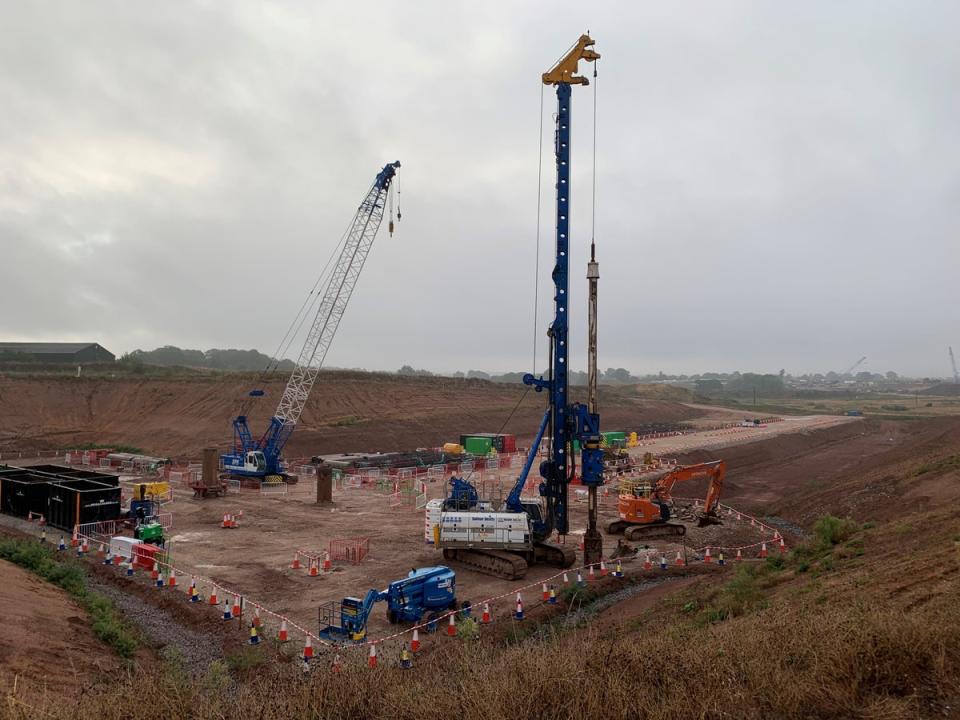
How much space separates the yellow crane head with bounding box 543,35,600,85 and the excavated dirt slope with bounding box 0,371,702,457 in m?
32.8

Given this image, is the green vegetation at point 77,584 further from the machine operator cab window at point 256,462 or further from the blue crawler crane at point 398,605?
the machine operator cab window at point 256,462

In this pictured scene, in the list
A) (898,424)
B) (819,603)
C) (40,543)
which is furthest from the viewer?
(898,424)

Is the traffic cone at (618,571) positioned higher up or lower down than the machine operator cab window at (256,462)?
lower down

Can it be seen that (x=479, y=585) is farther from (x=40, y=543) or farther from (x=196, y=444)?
(x=196, y=444)

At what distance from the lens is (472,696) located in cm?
651

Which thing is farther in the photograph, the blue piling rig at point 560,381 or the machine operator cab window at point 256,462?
the machine operator cab window at point 256,462

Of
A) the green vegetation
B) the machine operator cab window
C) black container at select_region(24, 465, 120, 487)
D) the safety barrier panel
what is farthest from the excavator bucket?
the machine operator cab window

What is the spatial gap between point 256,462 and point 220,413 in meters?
27.6

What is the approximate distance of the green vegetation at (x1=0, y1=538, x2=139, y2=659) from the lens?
13.9 meters

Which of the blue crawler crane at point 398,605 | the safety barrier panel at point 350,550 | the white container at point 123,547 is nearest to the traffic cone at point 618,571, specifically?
the blue crawler crane at point 398,605

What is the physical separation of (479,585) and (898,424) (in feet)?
300

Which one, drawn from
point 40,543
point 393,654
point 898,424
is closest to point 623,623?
point 393,654

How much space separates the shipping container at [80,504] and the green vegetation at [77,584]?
8.35 ft

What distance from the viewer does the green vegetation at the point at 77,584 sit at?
547 inches
